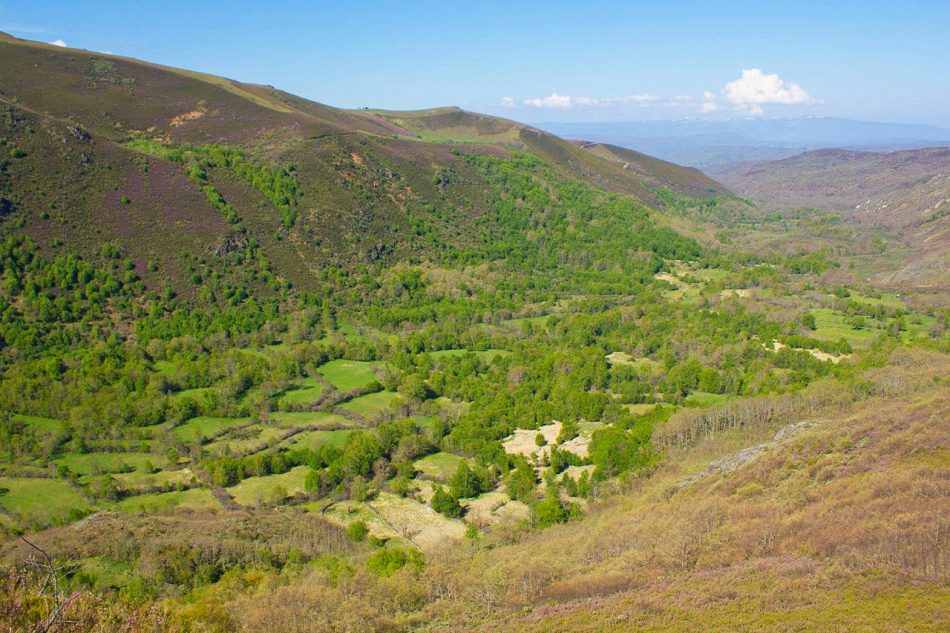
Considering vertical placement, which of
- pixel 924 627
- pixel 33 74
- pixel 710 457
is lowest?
pixel 710 457

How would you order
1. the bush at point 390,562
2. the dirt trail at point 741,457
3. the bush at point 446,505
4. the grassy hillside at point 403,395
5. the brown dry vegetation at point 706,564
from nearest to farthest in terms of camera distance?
1. the brown dry vegetation at point 706,564
2. the grassy hillside at point 403,395
3. the bush at point 390,562
4. the dirt trail at point 741,457
5. the bush at point 446,505

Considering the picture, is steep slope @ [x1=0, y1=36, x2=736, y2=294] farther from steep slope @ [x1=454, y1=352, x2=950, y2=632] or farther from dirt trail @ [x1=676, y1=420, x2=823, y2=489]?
steep slope @ [x1=454, y1=352, x2=950, y2=632]

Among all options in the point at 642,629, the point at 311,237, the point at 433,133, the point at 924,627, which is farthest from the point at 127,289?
the point at 433,133

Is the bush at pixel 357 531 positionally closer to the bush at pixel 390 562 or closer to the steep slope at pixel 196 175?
the bush at pixel 390 562

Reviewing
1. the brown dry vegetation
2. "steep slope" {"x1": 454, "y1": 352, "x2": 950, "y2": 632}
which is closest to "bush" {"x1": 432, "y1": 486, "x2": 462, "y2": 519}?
the brown dry vegetation

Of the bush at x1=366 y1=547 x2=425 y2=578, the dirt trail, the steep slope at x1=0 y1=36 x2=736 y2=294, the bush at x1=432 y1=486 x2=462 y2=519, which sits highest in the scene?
the steep slope at x1=0 y1=36 x2=736 y2=294

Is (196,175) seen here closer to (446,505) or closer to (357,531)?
(446,505)

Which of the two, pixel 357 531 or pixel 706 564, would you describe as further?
pixel 357 531

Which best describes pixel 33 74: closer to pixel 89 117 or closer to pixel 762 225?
pixel 89 117

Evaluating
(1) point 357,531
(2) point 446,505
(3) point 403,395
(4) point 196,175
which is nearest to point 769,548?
(2) point 446,505

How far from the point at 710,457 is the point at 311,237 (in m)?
70.1

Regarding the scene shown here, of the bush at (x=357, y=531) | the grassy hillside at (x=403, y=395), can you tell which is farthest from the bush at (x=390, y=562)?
the bush at (x=357, y=531)

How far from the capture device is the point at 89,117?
9944cm

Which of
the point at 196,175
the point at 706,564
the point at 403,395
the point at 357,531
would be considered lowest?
the point at 357,531
